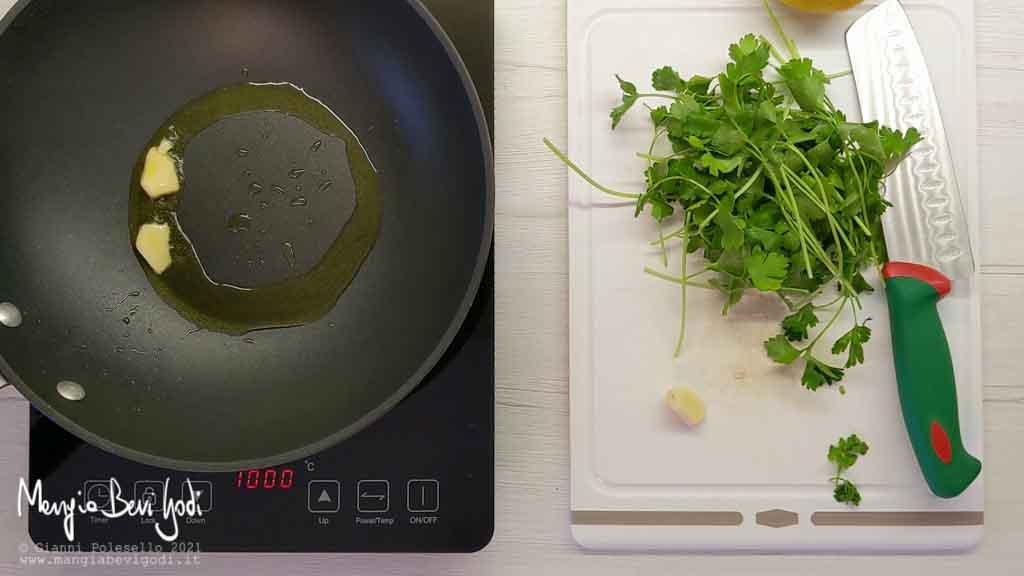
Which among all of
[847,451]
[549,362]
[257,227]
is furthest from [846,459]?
[257,227]

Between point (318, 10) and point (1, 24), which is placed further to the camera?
point (318, 10)

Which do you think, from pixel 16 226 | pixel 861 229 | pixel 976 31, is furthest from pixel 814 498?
pixel 16 226

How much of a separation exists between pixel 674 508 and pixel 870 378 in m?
0.27

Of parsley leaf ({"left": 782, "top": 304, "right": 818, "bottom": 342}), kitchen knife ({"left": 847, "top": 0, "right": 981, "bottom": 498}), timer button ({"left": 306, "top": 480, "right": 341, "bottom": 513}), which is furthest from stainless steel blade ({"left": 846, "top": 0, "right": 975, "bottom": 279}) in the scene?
timer button ({"left": 306, "top": 480, "right": 341, "bottom": 513})

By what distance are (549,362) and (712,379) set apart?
19 cm

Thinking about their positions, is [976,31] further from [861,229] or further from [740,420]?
[740,420]

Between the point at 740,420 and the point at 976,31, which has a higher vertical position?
the point at 976,31

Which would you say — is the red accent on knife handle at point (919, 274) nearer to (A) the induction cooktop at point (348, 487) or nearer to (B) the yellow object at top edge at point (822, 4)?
Result: (B) the yellow object at top edge at point (822, 4)

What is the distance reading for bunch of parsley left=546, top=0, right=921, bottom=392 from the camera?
0.80 metres

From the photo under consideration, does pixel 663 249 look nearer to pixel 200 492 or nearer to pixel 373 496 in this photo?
pixel 373 496

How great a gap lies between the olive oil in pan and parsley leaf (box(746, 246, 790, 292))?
1.37ft

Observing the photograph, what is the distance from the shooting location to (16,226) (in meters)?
0.87

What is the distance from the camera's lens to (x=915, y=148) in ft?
2.85

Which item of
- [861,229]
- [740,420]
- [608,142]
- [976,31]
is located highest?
[976,31]
